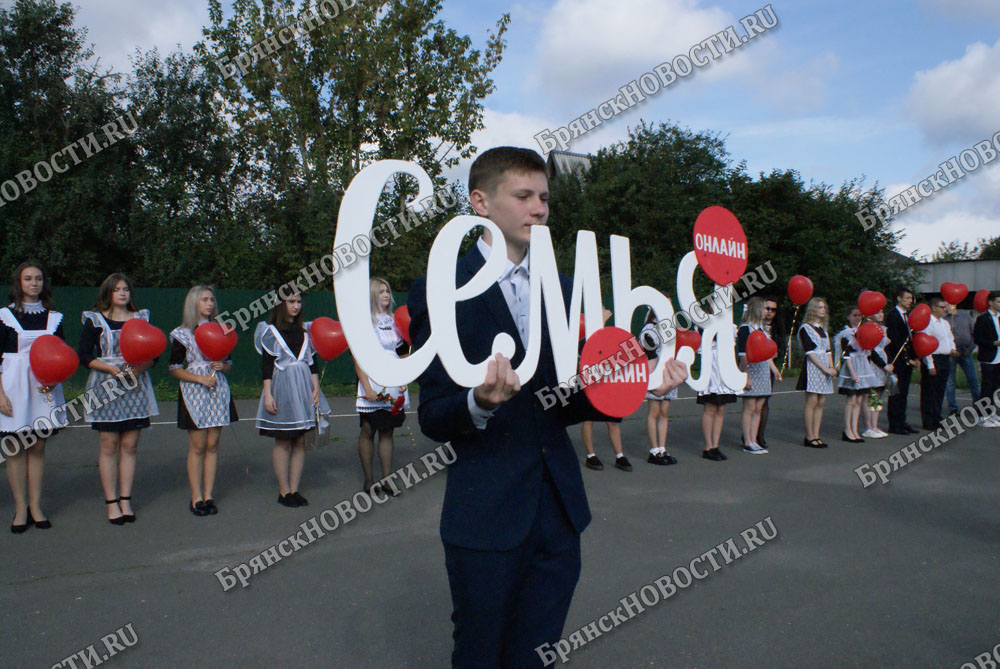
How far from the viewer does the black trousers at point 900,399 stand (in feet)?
32.6

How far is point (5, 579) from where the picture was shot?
437 cm

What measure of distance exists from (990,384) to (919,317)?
2.01 meters

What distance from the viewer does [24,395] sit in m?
5.31

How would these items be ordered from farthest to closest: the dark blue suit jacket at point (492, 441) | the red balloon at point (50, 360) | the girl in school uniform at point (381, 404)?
the girl in school uniform at point (381, 404) < the red balloon at point (50, 360) < the dark blue suit jacket at point (492, 441)

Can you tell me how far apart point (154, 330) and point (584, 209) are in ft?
84.9

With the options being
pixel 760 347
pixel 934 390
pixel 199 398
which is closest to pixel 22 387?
pixel 199 398

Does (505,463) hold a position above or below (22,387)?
below

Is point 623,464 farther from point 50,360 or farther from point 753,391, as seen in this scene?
point 50,360

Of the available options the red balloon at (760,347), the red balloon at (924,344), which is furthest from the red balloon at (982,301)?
the red balloon at (760,347)

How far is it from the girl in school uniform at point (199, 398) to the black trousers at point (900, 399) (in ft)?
29.4

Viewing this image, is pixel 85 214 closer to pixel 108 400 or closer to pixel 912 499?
pixel 108 400

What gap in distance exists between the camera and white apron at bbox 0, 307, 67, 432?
526cm

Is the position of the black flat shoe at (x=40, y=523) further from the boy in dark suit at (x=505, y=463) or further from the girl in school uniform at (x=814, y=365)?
the girl in school uniform at (x=814, y=365)

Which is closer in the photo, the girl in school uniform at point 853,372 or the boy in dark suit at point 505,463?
the boy in dark suit at point 505,463
